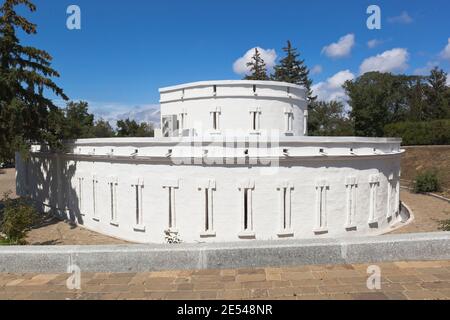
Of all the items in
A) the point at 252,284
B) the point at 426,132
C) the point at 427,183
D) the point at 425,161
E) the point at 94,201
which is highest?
the point at 426,132

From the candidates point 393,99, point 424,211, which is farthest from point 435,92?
point 424,211

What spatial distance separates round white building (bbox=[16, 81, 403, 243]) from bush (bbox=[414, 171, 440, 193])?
1288cm

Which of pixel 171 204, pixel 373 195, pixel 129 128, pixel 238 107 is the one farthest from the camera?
pixel 129 128

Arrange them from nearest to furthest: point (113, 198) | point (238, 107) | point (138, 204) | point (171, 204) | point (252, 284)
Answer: point (252, 284)
point (171, 204)
point (138, 204)
point (113, 198)
point (238, 107)

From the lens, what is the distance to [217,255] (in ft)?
17.8

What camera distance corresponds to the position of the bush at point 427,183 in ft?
100

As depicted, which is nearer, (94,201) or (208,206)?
(208,206)

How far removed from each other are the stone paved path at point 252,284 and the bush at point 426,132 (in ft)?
156

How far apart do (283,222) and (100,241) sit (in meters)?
9.60

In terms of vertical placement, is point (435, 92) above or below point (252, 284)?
above

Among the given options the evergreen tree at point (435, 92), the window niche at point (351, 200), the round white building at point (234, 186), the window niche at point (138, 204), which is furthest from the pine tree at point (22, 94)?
the evergreen tree at point (435, 92)

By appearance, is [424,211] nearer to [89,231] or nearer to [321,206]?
[321,206]

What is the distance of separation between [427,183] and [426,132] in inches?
753

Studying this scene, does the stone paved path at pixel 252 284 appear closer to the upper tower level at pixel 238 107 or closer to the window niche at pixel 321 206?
the window niche at pixel 321 206
